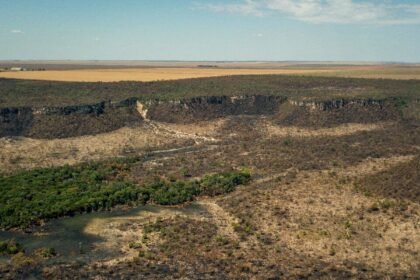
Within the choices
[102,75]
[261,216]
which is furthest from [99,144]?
[102,75]

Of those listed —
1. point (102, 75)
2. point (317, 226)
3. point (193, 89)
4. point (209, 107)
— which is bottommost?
point (317, 226)

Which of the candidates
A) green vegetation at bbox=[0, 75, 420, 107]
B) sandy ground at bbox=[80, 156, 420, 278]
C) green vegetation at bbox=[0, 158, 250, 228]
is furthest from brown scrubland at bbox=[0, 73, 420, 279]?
green vegetation at bbox=[0, 75, 420, 107]

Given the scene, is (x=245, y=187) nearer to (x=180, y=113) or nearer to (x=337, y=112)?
(x=180, y=113)

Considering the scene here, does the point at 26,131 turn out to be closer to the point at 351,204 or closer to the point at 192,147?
the point at 192,147

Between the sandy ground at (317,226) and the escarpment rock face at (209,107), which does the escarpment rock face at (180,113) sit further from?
the sandy ground at (317,226)

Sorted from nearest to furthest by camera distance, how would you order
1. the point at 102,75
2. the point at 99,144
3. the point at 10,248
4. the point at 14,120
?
1. the point at 10,248
2. the point at 99,144
3. the point at 14,120
4. the point at 102,75

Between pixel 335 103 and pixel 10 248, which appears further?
pixel 335 103

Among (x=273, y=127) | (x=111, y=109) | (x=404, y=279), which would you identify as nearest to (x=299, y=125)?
(x=273, y=127)
